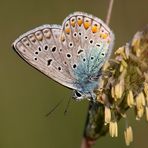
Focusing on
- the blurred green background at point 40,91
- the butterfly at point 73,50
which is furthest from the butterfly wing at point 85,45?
the blurred green background at point 40,91

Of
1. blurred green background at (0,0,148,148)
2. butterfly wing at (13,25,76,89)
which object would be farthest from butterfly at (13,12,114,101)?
blurred green background at (0,0,148,148)

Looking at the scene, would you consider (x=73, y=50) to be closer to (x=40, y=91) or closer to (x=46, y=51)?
(x=46, y=51)

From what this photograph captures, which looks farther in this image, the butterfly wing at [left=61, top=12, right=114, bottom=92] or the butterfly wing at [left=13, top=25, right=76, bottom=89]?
the butterfly wing at [left=61, top=12, right=114, bottom=92]

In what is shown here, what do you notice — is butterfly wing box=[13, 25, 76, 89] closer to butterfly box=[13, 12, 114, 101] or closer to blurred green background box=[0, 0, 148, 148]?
A: butterfly box=[13, 12, 114, 101]

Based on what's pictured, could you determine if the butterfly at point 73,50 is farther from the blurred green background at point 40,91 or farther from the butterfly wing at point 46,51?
the blurred green background at point 40,91

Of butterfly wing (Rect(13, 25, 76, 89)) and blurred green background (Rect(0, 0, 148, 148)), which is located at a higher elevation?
blurred green background (Rect(0, 0, 148, 148))

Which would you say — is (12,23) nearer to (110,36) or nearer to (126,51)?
(110,36)

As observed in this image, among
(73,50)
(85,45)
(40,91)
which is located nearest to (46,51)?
(73,50)
